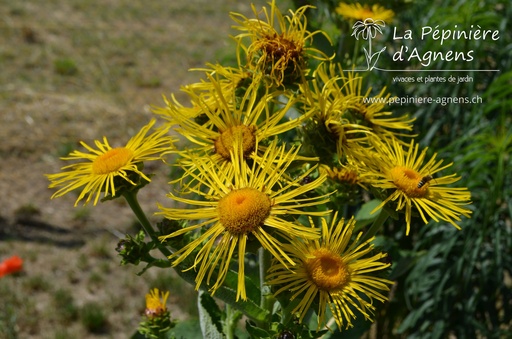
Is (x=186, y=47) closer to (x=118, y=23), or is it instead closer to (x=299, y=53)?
(x=118, y=23)

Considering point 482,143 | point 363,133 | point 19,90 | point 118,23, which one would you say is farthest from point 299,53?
point 118,23

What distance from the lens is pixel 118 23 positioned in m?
6.26

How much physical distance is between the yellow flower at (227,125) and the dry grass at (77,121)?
55.5 inches

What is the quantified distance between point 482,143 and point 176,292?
1.67m

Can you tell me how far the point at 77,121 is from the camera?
430 centimetres

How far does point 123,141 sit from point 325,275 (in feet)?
11.6

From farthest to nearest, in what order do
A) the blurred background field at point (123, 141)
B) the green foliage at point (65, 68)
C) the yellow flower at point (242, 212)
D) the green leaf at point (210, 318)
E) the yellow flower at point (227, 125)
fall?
the green foliage at point (65, 68)
the blurred background field at point (123, 141)
the green leaf at point (210, 318)
the yellow flower at point (227, 125)
the yellow flower at point (242, 212)

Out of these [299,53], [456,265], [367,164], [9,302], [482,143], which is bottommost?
[9,302]

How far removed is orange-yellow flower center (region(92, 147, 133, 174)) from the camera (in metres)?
0.85

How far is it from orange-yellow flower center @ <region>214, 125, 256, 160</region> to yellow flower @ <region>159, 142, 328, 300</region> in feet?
0.05

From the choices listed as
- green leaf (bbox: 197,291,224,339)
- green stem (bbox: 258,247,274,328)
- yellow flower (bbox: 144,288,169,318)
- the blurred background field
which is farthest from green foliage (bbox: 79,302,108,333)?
green stem (bbox: 258,247,274,328)

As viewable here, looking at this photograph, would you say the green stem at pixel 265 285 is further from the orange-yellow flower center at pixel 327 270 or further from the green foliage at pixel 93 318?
the green foliage at pixel 93 318

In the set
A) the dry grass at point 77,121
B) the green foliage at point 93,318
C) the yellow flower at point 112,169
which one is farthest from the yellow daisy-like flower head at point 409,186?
the green foliage at point 93,318

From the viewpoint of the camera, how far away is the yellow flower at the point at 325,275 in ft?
2.47
